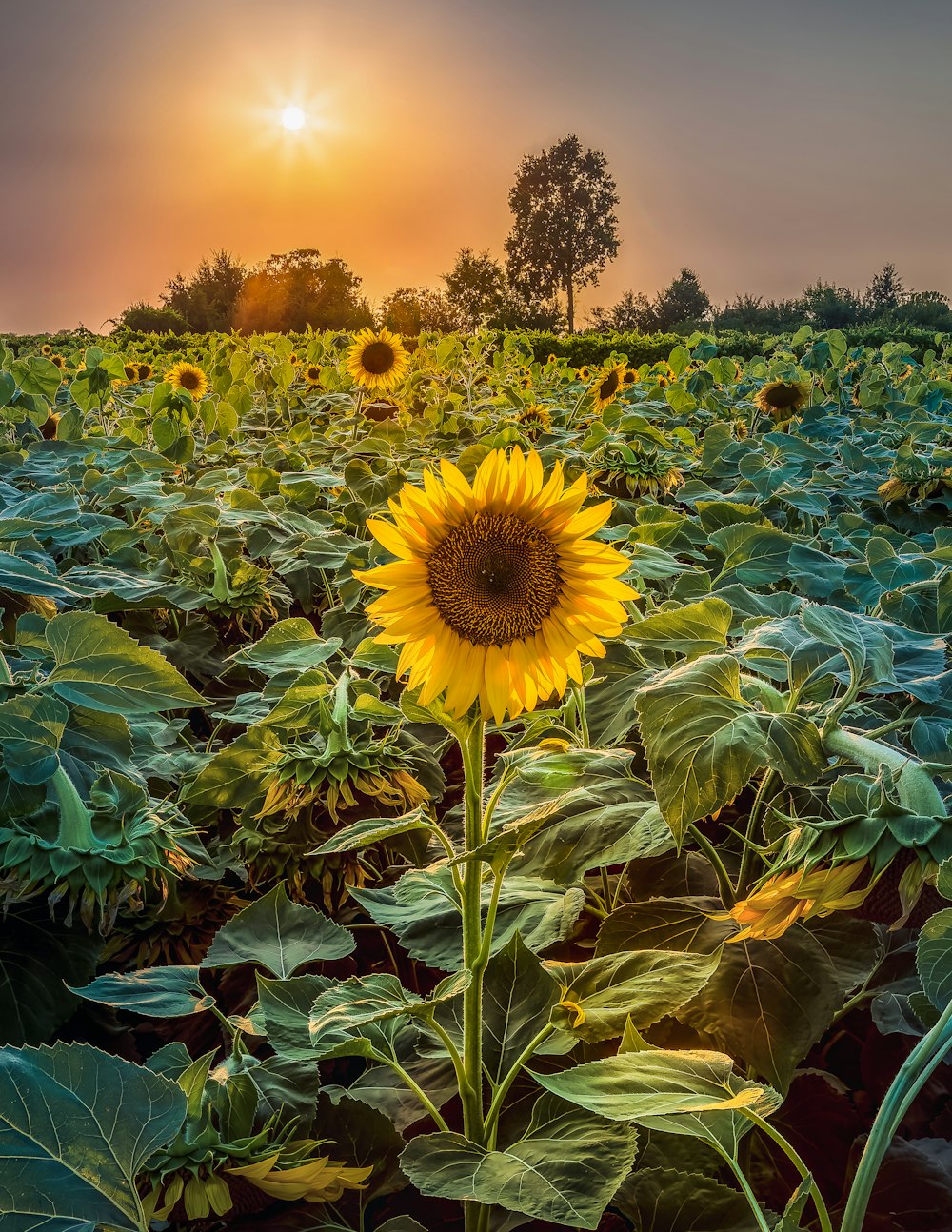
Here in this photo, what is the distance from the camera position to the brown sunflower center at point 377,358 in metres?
5.92

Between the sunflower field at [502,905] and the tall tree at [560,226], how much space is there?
59.1 metres

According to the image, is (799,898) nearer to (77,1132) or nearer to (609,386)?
(77,1132)

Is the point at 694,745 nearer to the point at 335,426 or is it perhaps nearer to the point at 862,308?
the point at 335,426

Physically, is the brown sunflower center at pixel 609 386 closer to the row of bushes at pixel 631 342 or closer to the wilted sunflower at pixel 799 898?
the wilted sunflower at pixel 799 898

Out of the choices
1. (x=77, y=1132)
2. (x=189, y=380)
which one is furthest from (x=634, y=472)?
(x=189, y=380)

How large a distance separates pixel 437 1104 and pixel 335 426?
4021 mm

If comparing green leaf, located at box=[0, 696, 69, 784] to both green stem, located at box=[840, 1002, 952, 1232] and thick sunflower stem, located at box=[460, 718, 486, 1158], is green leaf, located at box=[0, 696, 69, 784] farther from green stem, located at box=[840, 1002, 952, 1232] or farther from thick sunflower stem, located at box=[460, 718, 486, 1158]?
green stem, located at box=[840, 1002, 952, 1232]

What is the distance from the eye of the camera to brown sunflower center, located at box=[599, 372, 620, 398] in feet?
15.5

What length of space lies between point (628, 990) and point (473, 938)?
0.17m

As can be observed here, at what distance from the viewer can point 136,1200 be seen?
29.0 inches

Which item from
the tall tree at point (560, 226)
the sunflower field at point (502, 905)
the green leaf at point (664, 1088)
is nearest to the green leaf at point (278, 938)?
the sunflower field at point (502, 905)

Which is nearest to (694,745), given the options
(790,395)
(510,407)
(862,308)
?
(790,395)

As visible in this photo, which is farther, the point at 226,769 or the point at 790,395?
the point at 790,395

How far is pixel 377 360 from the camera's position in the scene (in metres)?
5.94
